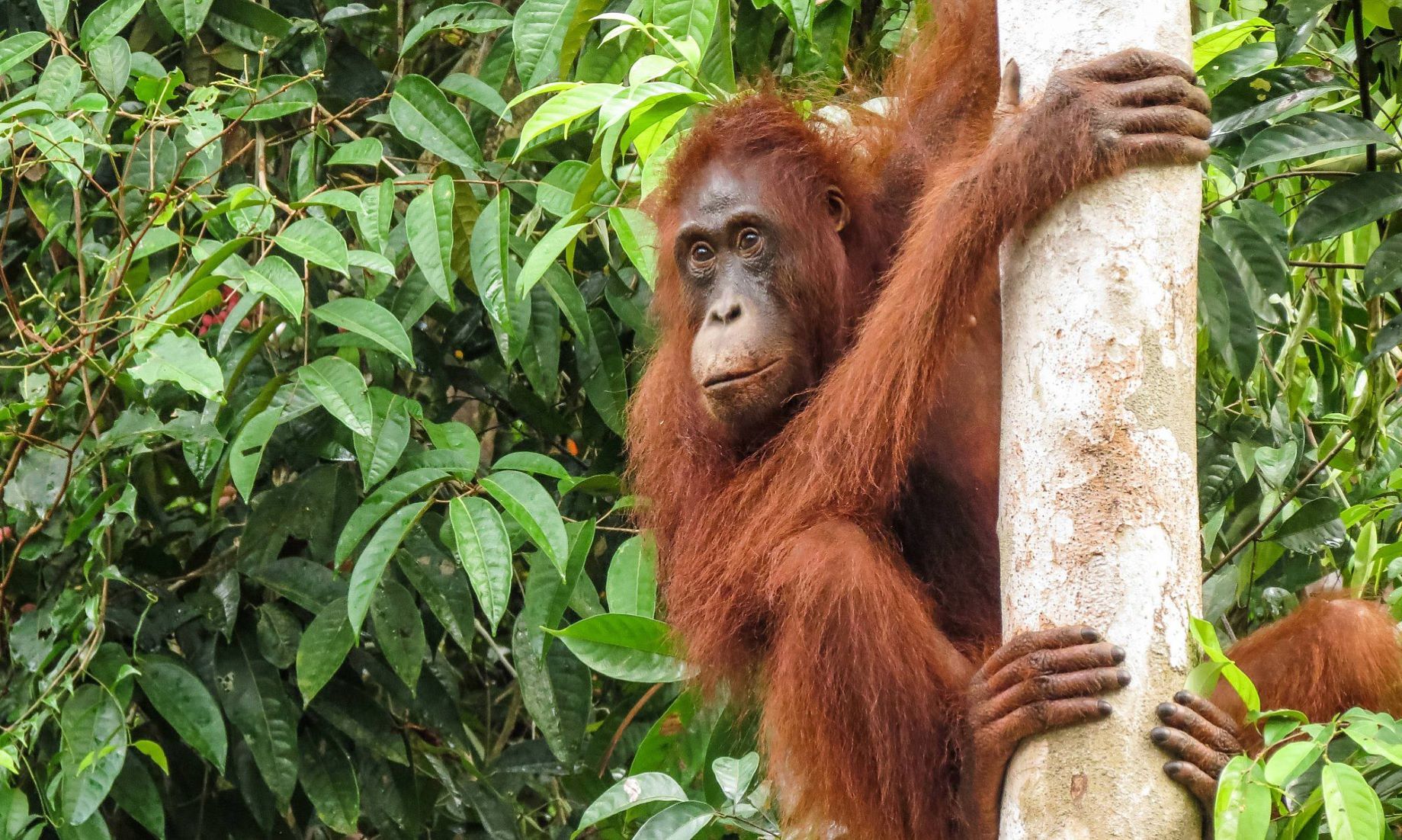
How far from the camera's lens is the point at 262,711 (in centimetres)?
346

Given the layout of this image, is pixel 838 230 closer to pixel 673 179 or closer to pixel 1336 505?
pixel 673 179

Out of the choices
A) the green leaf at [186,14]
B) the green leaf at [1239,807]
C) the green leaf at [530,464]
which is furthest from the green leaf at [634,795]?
the green leaf at [186,14]

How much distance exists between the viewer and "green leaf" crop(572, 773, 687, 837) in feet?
8.84

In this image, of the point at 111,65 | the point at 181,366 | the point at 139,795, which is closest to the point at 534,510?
the point at 181,366

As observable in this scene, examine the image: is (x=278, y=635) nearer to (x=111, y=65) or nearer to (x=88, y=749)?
(x=88, y=749)

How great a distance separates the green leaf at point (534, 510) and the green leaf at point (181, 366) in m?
0.56

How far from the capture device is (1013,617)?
1.92 m

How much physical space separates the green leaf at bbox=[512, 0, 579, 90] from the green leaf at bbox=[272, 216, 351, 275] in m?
0.52

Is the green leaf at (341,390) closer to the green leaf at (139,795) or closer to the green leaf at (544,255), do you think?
the green leaf at (544,255)


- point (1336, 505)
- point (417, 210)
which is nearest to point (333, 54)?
point (417, 210)

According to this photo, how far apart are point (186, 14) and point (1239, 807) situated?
281 centimetres

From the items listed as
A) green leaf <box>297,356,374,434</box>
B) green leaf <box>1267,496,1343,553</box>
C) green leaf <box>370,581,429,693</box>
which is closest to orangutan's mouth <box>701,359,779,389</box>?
green leaf <box>297,356,374,434</box>

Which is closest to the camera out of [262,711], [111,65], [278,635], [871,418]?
[871,418]

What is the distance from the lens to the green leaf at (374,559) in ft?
9.18
